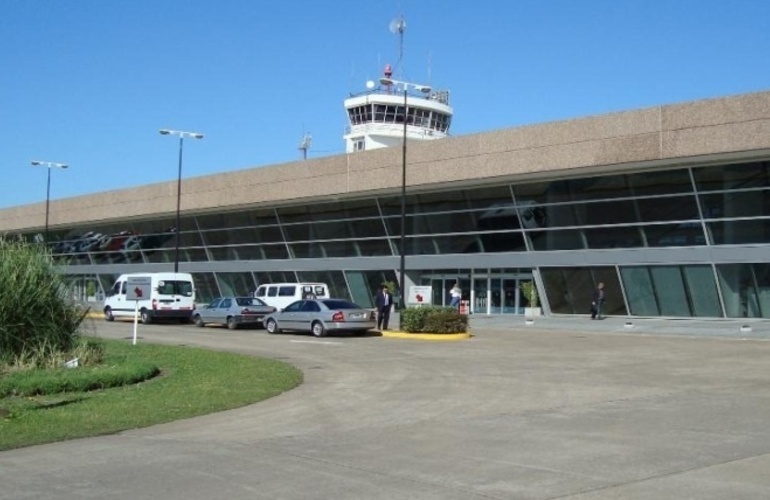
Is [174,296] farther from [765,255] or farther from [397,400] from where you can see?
[397,400]

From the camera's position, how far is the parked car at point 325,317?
2994 cm

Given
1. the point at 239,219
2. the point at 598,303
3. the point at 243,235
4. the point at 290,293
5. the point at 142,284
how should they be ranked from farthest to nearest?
the point at 243,235, the point at 239,219, the point at 142,284, the point at 290,293, the point at 598,303

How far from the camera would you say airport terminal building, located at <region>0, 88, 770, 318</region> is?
33.4 meters

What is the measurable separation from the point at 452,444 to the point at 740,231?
27868mm

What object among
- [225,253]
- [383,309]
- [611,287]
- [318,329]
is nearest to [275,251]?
[225,253]

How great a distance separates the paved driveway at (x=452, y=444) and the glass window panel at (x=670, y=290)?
18.4 meters

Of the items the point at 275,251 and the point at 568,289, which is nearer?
the point at 568,289

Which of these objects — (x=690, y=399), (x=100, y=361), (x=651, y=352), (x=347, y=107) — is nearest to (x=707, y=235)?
(x=651, y=352)

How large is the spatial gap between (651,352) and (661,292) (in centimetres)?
1489

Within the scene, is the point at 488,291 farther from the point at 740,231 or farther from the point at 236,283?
the point at 236,283

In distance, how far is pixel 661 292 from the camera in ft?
121

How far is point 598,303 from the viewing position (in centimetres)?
3734

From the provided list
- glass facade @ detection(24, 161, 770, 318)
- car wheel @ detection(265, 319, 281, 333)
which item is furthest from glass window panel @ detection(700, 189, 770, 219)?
car wheel @ detection(265, 319, 281, 333)

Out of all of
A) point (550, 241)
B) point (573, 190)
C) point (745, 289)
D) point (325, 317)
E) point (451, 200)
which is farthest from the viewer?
point (451, 200)
